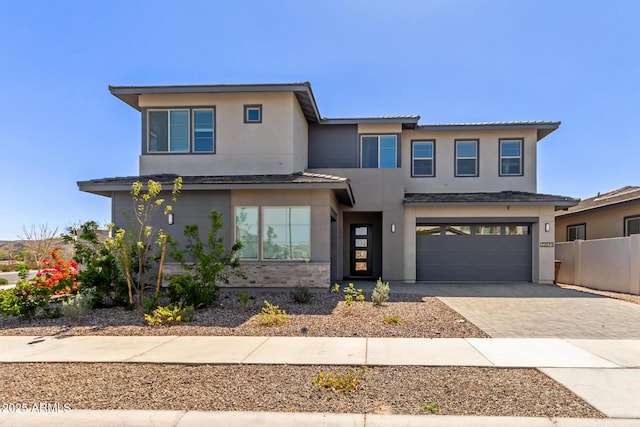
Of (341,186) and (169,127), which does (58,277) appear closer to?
(169,127)

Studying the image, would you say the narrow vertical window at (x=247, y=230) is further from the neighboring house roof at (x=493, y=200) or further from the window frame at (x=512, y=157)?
the window frame at (x=512, y=157)

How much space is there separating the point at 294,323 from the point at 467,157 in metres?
12.3

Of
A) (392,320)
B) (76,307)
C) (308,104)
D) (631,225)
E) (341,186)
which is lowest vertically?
(392,320)

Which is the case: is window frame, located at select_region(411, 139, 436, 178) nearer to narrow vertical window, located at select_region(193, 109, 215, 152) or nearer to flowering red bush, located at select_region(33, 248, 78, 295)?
narrow vertical window, located at select_region(193, 109, 215, 152)

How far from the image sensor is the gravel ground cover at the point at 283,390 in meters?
4.73

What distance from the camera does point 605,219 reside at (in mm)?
18375

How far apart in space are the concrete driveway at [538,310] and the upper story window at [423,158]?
5.14 m

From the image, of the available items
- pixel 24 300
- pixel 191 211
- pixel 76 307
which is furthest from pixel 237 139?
pixel 24 300

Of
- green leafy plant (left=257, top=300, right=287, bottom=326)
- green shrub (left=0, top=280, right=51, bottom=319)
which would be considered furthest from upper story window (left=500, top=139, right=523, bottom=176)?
green shrub (left=0, top=280, right=51, bottom=319)

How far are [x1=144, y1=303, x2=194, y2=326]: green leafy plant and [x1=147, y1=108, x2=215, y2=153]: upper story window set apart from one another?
248 inches

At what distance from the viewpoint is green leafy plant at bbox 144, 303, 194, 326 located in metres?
8.85

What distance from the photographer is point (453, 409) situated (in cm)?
465

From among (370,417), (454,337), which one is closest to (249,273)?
(454,337)

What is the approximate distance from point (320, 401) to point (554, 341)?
4.94 m
